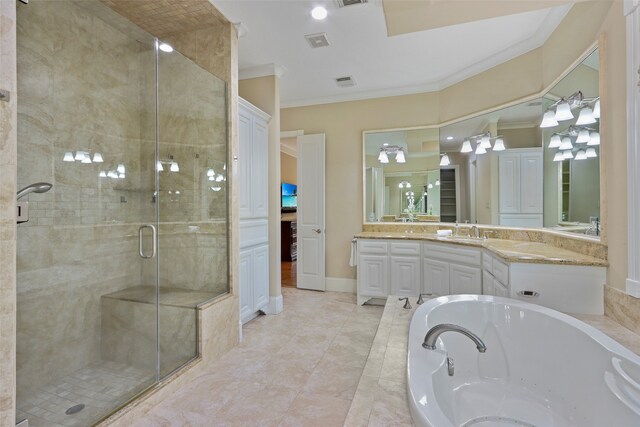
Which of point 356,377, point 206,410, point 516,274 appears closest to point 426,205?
point 516,274

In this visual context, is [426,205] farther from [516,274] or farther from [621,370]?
[621,370]

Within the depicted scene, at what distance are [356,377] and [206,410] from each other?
3.08ft

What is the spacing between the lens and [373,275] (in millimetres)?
3658

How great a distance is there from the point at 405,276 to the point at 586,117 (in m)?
2.10

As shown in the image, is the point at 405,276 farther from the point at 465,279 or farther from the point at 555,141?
the point at 555,141

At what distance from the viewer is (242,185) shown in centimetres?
295

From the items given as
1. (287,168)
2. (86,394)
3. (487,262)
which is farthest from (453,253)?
(287,168)

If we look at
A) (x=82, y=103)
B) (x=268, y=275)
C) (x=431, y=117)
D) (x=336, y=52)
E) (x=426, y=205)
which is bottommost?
(x=268, y=275)

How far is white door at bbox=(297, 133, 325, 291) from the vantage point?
424 centimetres

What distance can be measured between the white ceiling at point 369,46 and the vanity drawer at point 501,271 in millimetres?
1945

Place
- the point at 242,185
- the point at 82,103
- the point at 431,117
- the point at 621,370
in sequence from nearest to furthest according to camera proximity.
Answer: the point at 621,370
the point at 82,103
the point at 242,185
the point at 431,117

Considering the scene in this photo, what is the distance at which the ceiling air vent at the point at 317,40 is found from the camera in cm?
275

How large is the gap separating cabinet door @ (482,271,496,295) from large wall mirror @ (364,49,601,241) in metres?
0.69

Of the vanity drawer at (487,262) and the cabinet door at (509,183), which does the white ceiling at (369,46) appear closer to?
the cabinet door at (509,183)
